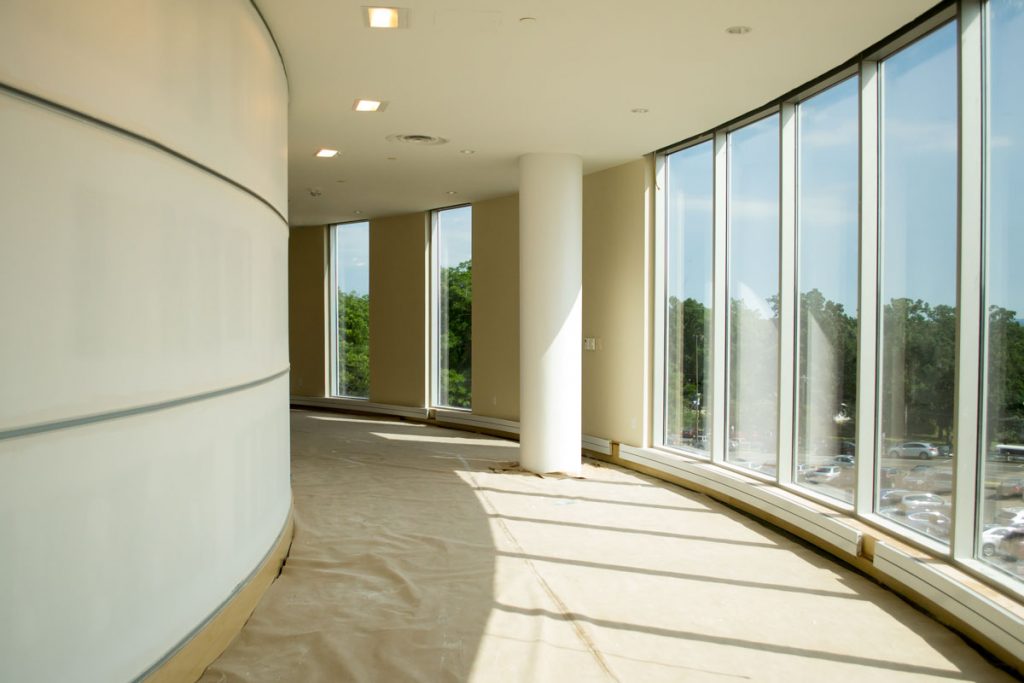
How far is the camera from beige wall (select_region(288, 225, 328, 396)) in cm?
1390

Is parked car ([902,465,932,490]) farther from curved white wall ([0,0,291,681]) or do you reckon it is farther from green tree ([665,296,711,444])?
curved white wall ([0,0,291,681])

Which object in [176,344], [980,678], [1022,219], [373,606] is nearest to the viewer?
[176,344]

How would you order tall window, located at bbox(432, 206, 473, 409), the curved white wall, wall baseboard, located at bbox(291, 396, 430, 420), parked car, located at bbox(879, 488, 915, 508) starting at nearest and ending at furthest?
the curved white wall
parked car, located at bbox(879, 488, 915, 508)
tall window, located at bbox(432, 206, 473, 409)
wall baseboard, located at bbox(291, 396, 430, 420)

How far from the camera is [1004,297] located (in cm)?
377

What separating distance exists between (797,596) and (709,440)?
2952 mm

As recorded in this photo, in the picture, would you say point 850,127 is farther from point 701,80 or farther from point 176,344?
point 176,344

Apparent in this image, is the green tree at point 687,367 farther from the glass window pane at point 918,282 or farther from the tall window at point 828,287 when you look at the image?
the glass window pane at point 918,282

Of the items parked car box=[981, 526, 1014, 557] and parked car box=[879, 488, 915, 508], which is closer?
parked car box=[981, 526, 1014, 557]

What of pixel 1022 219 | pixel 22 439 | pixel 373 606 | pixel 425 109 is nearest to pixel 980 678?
pixel 1022 219

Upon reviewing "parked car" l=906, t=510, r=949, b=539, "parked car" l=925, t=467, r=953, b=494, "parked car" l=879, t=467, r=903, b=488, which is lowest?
"parked car" l=906, t=510, r=949, b=539

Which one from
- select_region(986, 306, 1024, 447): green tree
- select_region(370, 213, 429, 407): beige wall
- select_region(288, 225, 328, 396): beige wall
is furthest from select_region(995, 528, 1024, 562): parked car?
select_region(288, 225, 328, 396): beige wall

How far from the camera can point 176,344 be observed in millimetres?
2902

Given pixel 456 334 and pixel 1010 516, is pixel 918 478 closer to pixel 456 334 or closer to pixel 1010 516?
pixel 1010 516

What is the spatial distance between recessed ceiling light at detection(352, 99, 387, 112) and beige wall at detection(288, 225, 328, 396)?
25.8 ft
